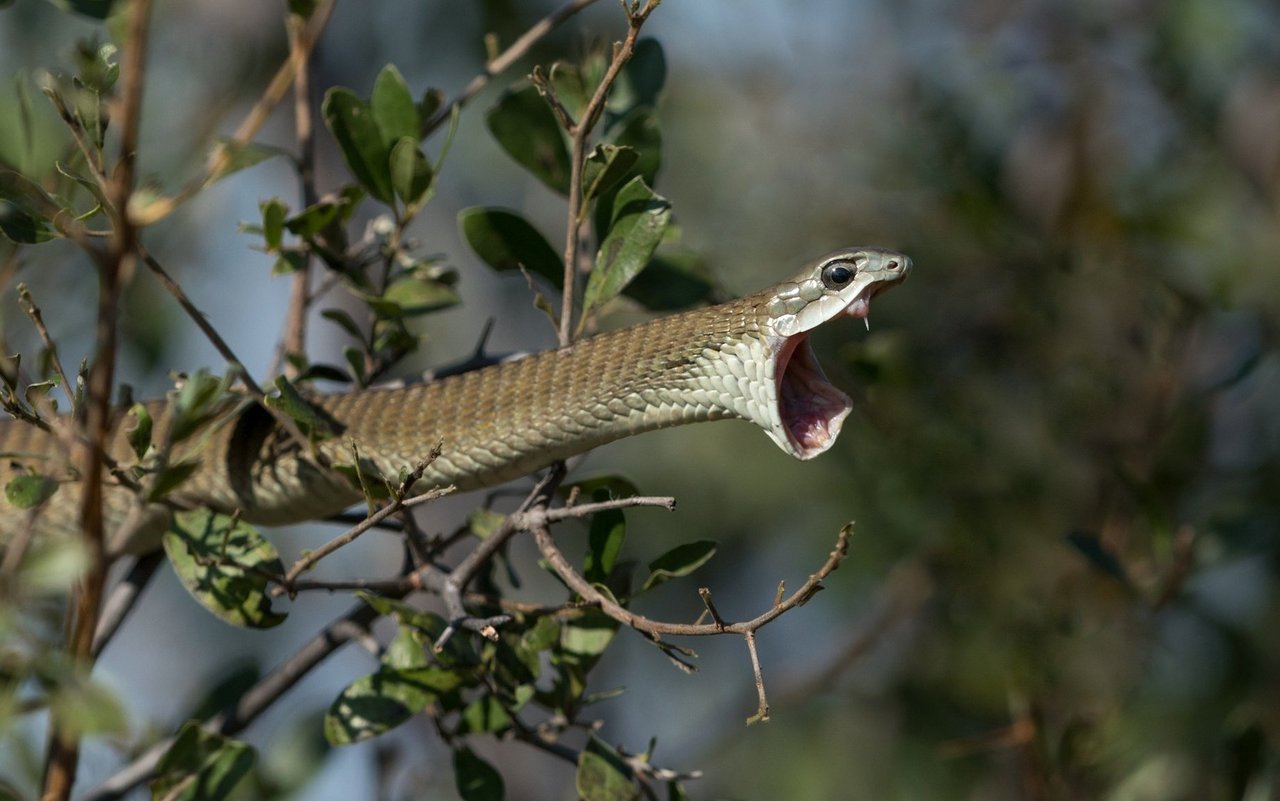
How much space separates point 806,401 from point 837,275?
0.86ft

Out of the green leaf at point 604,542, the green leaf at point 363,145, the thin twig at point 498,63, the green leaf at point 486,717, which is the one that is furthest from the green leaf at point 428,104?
the green leaf at point 486,717

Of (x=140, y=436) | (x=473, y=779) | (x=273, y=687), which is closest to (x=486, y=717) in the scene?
(x=473, y=779)

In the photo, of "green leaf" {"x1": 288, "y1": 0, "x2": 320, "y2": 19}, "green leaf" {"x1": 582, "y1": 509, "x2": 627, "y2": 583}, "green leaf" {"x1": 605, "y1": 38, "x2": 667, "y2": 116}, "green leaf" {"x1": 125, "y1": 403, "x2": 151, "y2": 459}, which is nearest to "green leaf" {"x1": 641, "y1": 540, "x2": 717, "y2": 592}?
"green leaf" {"x1": 582, "y1": 509, "x2": 627, "y2": 583}

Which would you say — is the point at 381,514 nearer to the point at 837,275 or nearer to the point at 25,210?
the point at 25,210

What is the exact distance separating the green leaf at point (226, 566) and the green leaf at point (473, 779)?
405 millimetres

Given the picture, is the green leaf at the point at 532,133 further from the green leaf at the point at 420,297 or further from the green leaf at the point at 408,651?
the green leaf at the point at 408,651

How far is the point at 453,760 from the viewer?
7.84ft

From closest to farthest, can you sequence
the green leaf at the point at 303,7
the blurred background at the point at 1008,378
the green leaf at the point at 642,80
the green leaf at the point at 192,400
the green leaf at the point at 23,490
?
1. the green leaf at the point at 192,400
2. the green leaf at the point at 23,490
3. the green leaf at the point at 303,7
4. the green leaf at the point at 642,80
5. the blurred background at the point at 1008,378

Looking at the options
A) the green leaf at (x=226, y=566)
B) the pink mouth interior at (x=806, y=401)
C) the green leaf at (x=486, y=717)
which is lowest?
the pink mouth interior at (x=806, y=401)

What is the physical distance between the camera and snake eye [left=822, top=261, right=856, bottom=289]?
8.66 ft

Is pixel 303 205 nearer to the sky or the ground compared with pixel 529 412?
nearer to the sky

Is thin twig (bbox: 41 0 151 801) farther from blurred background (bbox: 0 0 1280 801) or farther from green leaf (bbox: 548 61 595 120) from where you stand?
green leaf (bbox: 548 61 595 120)

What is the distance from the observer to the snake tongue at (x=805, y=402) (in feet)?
8.55

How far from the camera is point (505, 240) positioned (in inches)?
104
